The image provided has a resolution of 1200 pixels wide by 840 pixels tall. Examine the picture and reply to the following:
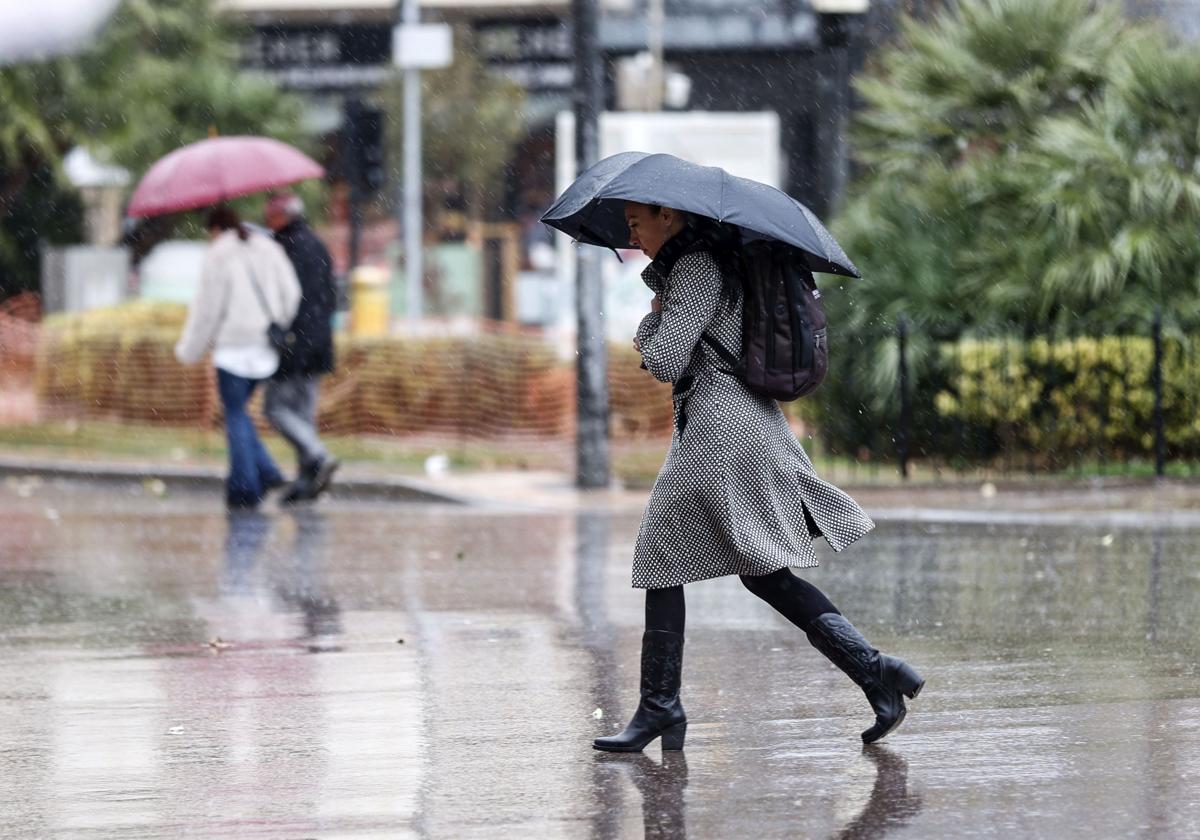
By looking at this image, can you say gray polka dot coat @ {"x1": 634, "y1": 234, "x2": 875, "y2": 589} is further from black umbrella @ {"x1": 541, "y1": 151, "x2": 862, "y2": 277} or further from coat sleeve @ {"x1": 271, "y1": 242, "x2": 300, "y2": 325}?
coat sleeve @ {"x1": 271, "y1": 242, "x2": 300, "y2": 325}

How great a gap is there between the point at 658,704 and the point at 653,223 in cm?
134

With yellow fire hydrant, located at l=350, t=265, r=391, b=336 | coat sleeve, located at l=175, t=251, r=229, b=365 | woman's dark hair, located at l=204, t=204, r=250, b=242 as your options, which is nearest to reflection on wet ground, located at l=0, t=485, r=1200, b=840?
coat sleeve, located at l=175, t=251, r=229, b=365

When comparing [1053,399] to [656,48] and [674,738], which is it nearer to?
[674,738]

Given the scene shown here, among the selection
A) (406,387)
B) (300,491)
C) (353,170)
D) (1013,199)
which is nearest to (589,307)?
(300,491)

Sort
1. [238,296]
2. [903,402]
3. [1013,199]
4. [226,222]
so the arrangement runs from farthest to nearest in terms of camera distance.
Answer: [1013,199] → [903,402] → [226,222] → [238,296]

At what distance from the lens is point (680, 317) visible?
622 centimetres

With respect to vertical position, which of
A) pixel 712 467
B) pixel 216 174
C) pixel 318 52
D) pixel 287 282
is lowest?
pixel 712 467

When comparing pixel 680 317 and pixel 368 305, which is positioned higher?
pixel 680 317

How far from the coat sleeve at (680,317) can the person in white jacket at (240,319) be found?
8012 mm

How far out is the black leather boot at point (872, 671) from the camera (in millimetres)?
6387

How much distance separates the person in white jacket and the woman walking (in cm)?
789

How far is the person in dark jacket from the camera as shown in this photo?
1410cm

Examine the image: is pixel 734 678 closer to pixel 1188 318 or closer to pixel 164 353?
pixel 1188 318

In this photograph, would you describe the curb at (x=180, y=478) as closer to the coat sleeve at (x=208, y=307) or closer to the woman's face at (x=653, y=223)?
the coat sleeve at (x=208, y=307)
